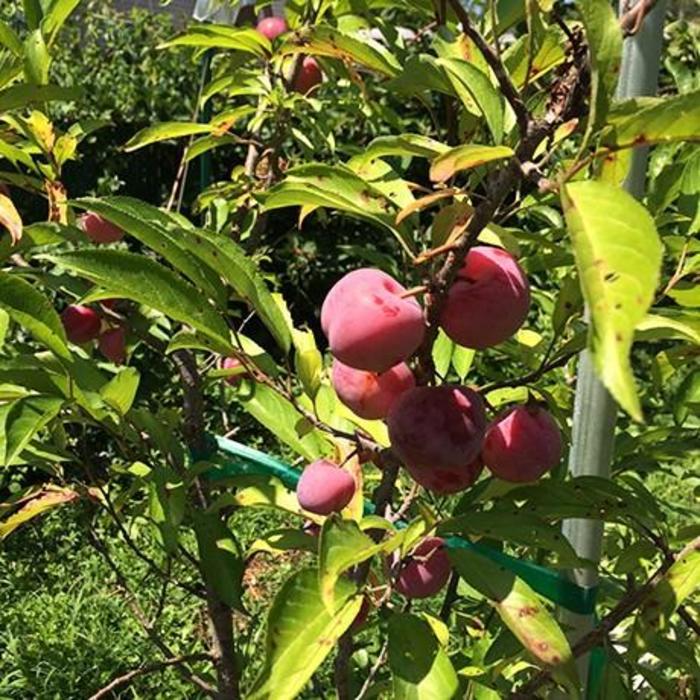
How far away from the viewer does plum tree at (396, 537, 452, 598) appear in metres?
0.91

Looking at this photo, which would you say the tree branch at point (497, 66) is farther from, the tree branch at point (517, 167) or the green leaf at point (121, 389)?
the green leaf at point (121, 389)

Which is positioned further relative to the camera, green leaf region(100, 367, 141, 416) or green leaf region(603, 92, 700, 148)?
green leaf region(100, 367, 141, 416)

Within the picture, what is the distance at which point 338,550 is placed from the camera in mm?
716

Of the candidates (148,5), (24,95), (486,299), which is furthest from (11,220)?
(148,5)

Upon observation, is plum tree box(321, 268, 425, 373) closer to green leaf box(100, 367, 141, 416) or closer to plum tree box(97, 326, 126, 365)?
green leaf box(100, 367, 141, 416)

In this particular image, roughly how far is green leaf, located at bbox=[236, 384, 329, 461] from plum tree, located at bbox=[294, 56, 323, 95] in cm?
66

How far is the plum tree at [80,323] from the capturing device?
127 centimetres

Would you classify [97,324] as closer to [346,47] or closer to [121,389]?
[121,389]

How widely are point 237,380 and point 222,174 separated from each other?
3147 millimetres

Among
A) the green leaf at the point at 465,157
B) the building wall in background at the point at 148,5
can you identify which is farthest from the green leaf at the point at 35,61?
the building wall in background at the point at 148,5

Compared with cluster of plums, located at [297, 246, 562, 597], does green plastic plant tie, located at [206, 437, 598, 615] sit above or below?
below

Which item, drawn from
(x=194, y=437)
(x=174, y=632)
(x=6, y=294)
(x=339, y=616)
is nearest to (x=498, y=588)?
(x=339, y=616)

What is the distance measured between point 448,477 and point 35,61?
70cm

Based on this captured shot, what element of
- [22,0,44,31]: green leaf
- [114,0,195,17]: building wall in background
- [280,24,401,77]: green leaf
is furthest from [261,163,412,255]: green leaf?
[114,0,195,17]: building wall in background
